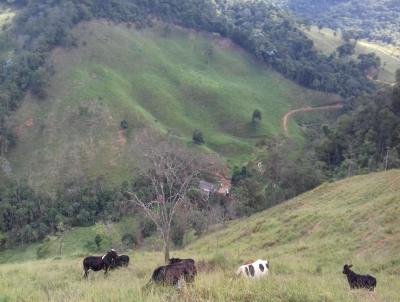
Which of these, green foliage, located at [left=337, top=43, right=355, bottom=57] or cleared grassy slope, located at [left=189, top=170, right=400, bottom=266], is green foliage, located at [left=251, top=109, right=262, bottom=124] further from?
cleared grassy slope, located at [left=189, top=170, right=400, bottom=266]

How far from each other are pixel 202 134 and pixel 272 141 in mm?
12491

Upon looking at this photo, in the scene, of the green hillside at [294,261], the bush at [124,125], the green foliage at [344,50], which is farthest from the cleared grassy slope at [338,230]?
the green foliage at [344,50]

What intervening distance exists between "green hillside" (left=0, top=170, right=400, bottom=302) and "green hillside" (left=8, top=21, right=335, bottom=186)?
43605mm

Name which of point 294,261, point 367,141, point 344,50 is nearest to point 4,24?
point 367,141

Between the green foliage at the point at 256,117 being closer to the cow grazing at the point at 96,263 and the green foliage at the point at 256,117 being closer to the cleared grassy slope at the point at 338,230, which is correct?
the cleared grassy slope at the point at 338,230

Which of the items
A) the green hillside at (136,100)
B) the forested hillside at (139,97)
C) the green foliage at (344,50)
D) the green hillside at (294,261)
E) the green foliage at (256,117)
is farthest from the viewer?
the green foliage at (344,50)

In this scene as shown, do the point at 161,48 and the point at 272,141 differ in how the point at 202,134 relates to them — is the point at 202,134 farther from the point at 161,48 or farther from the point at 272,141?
the point at 161,48

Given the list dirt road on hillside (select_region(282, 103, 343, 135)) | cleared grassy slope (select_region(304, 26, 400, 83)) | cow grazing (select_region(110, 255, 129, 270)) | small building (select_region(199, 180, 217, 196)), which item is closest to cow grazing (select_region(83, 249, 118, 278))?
cow grazing (select_region(110, 255, 129, 270))

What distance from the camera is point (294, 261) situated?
1720cm

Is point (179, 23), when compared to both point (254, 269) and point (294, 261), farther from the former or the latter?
point (254, 269)

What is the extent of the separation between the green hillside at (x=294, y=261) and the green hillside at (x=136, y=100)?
43.6 meters

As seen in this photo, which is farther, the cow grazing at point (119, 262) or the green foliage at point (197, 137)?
the green foliage at point (197, 137)

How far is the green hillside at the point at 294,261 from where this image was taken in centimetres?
863

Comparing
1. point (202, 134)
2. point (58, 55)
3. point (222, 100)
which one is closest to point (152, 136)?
point (202, 134)
